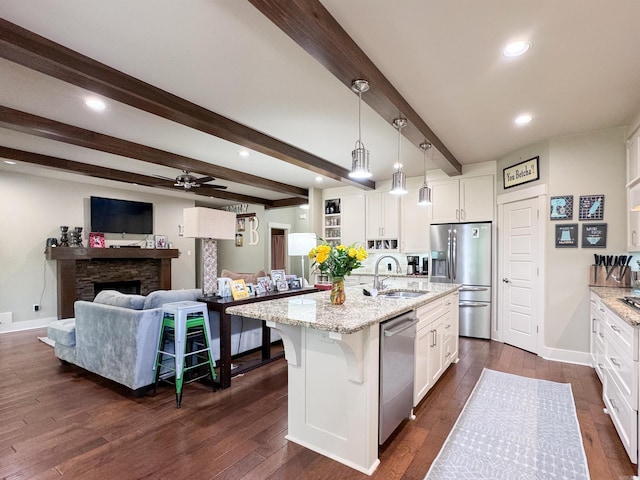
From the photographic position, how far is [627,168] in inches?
132

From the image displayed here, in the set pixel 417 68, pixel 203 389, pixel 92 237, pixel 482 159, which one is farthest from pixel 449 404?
pixel 92 237

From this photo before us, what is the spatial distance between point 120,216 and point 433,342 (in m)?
6.42

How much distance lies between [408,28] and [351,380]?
2.12 m

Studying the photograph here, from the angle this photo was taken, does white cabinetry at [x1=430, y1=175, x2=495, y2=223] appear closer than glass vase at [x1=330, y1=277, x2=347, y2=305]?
No

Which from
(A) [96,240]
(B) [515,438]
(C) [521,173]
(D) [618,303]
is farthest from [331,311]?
(A) [96,240]

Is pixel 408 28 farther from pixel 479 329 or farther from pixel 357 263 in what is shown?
pixel 479 329

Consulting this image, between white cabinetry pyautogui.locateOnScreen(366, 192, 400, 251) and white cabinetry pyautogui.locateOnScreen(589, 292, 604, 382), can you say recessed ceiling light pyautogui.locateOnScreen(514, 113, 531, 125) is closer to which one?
white cabinetry pyautogui.locateOnScreen(589, 292, 604, 382)

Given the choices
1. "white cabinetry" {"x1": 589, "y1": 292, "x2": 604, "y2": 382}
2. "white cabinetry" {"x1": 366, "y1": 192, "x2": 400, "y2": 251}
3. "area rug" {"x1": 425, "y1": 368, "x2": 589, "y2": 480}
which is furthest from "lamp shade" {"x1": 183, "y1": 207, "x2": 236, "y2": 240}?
"white cabinetry" {"x1": 589, "y1": 292, "x2": 604, "y2": 382}

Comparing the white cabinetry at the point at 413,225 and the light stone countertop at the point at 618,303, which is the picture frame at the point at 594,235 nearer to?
the light stone countertop at the point at 618,303

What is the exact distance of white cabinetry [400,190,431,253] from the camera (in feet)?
18.3

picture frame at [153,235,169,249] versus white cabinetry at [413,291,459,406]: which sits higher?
picture frame at [153,235,169,249]

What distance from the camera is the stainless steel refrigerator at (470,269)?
4.71 metres

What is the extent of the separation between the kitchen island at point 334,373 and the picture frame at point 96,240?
5.47 m

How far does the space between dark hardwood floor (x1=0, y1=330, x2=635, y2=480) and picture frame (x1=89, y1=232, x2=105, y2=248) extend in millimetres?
3091
